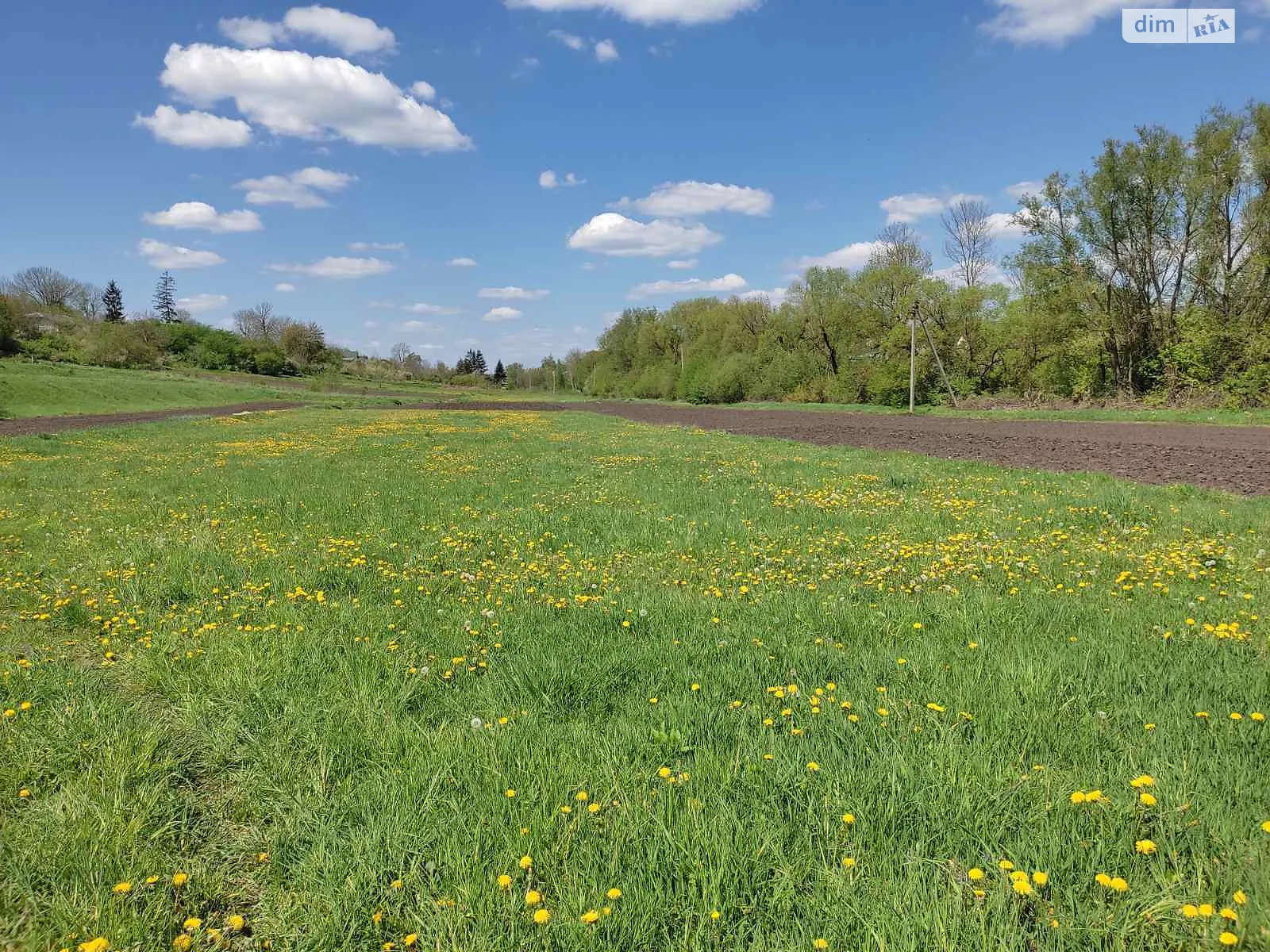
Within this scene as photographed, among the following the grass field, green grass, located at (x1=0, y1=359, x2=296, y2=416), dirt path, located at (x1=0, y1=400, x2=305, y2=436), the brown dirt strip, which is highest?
green grass, located at (x1=0, y1=359, x2=296, y2=416)

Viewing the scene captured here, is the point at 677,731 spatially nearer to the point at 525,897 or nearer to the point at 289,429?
the point at 525,897

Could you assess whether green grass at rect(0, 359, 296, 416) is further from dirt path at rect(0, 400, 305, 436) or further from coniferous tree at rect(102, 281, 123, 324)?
coniferous tree at rect(102, 281, 123, 324)

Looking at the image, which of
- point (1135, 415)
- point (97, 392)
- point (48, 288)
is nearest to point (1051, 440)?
point (1135, 415)

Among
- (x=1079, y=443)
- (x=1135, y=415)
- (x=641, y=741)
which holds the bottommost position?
(x=641, y=741)

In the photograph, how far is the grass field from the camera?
244cm

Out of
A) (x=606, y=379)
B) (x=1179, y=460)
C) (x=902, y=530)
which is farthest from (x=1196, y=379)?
(x=606, y=379)

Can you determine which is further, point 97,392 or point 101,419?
point 97,392

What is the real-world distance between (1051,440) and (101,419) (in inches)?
1978

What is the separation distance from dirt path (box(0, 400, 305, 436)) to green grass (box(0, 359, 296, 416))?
2799mm

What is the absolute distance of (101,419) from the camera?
37.8m

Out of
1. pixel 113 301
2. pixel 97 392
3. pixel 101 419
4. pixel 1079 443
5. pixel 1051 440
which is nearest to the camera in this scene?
pixel 1079 443

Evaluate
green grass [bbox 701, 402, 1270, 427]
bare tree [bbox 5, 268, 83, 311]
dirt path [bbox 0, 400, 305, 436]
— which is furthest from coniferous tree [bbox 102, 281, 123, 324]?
green grass [bbox 701, 402, 1270, 427]

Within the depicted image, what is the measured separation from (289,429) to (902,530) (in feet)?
95.6

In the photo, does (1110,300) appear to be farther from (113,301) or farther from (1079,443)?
(113,301)
